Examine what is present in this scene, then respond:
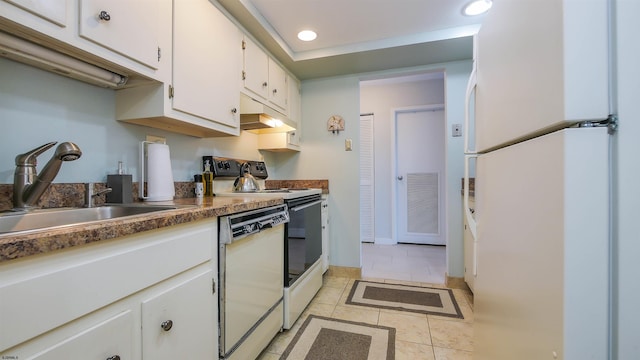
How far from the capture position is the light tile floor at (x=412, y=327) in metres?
1.50

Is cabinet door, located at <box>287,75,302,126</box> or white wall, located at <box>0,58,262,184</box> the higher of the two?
cabinet door, located at <box>287,75,302,126</box>

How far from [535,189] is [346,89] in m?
2.31

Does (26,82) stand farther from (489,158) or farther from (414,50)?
(414,50)

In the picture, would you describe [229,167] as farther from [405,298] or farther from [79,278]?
[405,298]

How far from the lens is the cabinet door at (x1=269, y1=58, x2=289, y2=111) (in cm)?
223

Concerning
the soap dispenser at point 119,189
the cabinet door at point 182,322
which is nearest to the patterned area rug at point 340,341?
the cabinet door at point 182,322

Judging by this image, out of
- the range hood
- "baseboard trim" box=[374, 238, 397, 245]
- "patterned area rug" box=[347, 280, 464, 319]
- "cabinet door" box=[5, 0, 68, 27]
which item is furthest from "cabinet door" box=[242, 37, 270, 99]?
"baseboard trim" box=[374, 238, 397, 245]

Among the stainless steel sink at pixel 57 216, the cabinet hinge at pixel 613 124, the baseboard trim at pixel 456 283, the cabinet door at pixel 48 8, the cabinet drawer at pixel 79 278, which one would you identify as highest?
the cabinet door at pixel 48 8

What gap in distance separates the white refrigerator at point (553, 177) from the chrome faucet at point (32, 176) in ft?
4.79

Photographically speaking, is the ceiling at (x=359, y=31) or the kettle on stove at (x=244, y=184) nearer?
the ceiling at (x=359, y=31)

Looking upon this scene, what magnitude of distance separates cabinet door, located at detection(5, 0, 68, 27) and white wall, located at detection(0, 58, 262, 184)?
1.04 ft

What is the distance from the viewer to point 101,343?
2.20ft

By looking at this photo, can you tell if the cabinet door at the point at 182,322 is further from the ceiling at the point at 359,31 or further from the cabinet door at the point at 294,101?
the cabinet door at the point at 294,101

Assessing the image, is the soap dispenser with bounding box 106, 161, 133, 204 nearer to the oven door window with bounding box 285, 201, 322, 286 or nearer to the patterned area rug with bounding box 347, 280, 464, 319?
the oven door window with bounding box 285, 201, 322, 286
